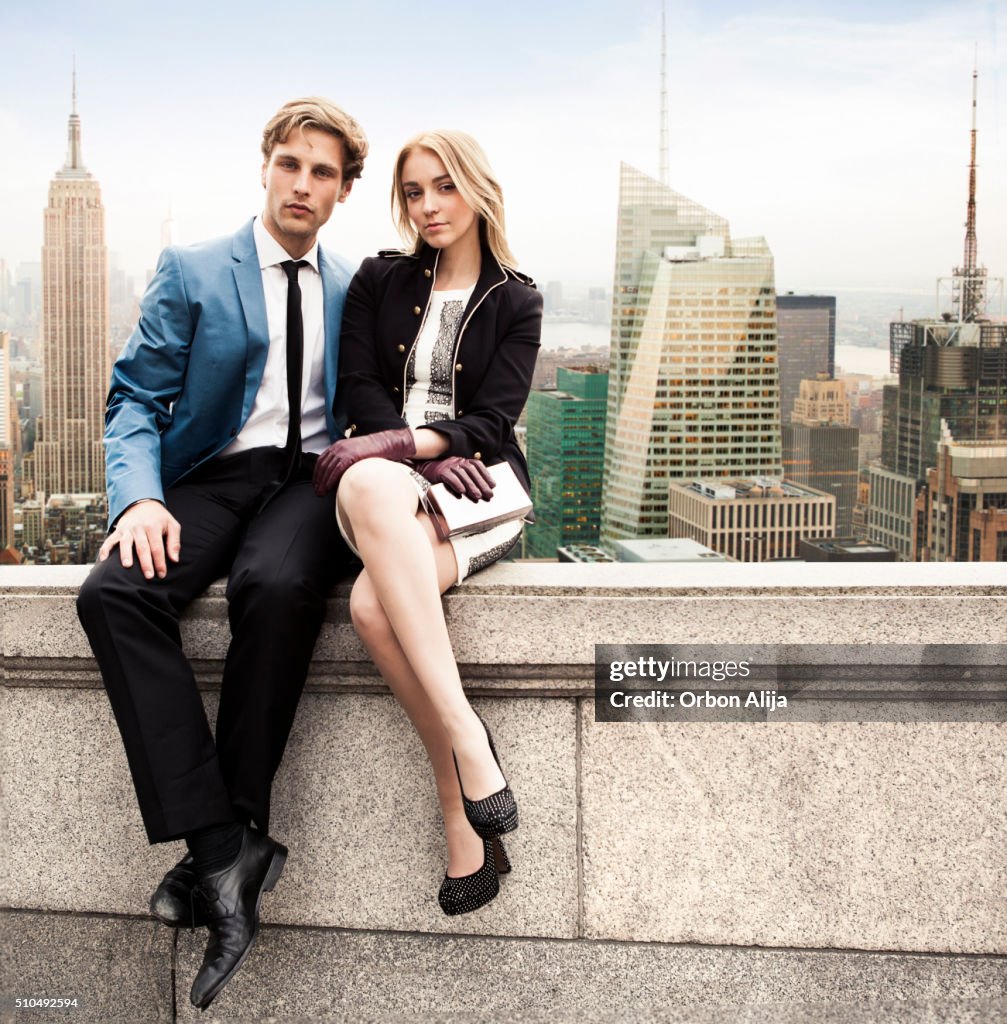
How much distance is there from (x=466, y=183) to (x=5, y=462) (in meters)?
40.5

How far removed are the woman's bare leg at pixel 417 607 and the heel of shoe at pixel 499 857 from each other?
0.92ft

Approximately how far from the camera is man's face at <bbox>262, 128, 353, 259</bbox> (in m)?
2.88

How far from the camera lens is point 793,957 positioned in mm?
2539

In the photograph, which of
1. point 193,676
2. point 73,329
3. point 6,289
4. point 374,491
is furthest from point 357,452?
point 73,329

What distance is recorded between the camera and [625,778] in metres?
2.57

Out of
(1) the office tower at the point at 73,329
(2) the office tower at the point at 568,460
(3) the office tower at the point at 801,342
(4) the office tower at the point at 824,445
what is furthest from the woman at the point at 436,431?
(3) the office tower at the point at 801,342

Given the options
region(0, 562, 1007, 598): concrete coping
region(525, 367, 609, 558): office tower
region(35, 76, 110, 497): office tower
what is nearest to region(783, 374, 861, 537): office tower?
region(525, 367, 609, 558): office tower

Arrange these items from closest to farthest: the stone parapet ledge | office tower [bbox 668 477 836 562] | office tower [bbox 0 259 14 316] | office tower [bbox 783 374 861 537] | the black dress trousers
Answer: the black dress trousers < the stone parapet ledge < office tower [bbox 0 259 14 316] < office tower [bbox 668 477 836 562] < office tower [bbox 783 374 861 537]

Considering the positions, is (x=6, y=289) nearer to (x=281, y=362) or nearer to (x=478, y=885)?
(x=281, y=362)

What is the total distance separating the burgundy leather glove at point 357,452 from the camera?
2549 millimetres

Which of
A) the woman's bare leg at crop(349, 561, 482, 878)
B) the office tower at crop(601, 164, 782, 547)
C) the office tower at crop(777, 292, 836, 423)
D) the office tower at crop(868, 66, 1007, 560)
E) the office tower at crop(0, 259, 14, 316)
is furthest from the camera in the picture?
the office tower at crop(777, 292, 836, 423)

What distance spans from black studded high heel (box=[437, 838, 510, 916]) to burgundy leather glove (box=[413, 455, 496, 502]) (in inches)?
32.2

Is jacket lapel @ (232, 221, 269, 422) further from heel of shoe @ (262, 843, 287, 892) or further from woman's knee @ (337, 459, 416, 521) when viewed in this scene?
heel of shoe @ (262, 843, 287, 892)

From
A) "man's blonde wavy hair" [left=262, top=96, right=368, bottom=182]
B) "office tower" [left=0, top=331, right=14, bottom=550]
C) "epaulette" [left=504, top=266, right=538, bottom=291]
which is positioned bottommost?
"office tower" [left=0, top=331, right=14, bottom=550]
